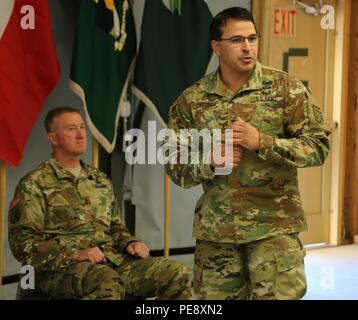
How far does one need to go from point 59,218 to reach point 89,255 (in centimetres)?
16

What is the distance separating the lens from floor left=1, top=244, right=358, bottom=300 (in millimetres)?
2869

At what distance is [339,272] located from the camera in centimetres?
308

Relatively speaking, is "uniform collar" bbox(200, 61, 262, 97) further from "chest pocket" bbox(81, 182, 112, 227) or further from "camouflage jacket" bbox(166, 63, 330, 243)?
"chest pocket" bbox(81, 182, 112, 227)

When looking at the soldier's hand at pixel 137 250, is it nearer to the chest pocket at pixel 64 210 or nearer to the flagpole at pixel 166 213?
the chest pocket at pixel 64 210

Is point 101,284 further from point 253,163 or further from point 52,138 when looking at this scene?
point 253,163

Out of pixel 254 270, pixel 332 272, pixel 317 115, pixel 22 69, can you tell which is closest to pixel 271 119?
pixel 317 115

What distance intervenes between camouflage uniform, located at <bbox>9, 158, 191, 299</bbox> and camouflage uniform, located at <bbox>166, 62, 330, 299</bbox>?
421 millimetres

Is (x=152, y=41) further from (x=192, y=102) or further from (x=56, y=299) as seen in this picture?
(x=56, y=299)

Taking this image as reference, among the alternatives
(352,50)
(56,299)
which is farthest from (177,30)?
(56,299)

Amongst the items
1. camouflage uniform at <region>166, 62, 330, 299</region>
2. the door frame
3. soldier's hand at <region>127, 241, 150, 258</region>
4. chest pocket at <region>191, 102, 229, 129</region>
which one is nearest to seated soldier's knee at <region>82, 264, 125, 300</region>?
soldier's hand at <region>127, 241, 150, 258</region>

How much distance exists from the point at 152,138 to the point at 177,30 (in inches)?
17.4

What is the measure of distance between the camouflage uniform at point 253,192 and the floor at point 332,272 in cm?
88

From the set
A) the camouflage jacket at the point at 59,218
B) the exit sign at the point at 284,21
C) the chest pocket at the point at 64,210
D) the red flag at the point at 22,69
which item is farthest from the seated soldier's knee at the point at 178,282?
the exit sign at the point at 284,21

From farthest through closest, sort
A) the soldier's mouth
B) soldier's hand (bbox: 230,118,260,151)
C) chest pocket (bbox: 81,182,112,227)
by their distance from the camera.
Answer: chest pocket (bbox: 81,182,112,227)
the soldier's mouth
soldier's hand (bbox: 230,118,260,151)
